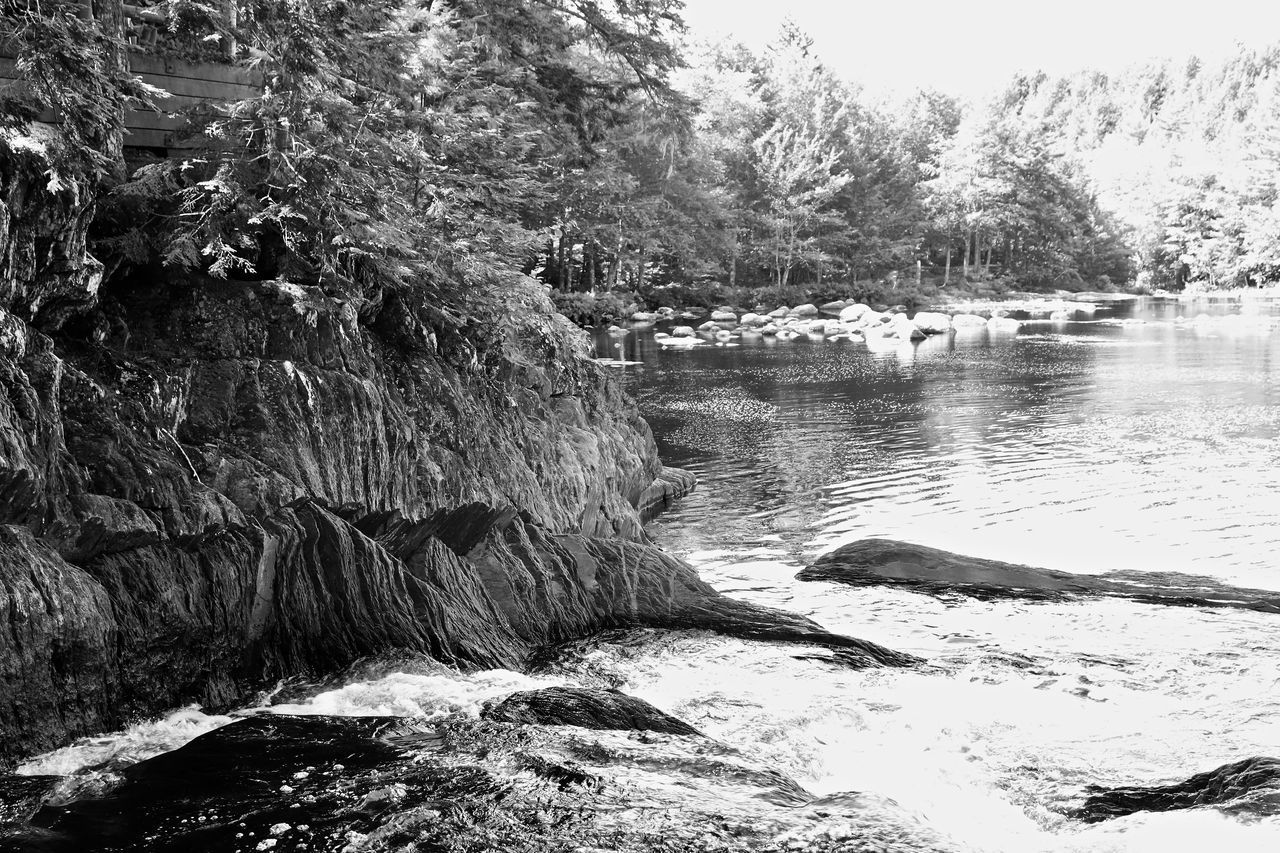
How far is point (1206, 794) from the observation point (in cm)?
551

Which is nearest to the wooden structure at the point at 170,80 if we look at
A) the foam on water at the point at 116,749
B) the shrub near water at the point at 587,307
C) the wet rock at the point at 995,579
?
the foam on water at the point at 116,749

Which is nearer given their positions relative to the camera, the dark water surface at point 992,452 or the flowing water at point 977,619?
the flowing water at point 977,619

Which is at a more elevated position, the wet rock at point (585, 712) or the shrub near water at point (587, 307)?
the shrub near water at point (587, 307)

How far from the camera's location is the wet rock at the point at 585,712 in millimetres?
6176

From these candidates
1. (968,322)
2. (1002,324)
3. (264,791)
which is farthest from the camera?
(968,322)

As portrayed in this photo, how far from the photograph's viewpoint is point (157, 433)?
23.9 feet

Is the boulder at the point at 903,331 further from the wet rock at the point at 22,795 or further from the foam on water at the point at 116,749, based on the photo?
the wet rock at the point at 22,795

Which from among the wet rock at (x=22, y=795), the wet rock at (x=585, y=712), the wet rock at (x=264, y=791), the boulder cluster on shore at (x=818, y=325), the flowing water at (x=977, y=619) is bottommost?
the flowing water at (x=977, y=619)

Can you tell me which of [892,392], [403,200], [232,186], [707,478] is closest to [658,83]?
[892,392]

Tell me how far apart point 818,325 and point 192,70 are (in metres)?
35.2

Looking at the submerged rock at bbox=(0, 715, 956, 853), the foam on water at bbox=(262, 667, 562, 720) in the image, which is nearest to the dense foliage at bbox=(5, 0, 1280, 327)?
the foam on water at bbox=(262, 667, 562, 720)

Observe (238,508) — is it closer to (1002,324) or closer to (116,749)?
(116,749)

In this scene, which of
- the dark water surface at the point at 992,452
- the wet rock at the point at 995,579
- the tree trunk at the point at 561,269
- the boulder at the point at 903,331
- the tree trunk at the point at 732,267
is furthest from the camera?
the tree trunk at the point at 732,267

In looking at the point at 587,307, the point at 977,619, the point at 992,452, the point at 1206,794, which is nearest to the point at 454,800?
the point at 1206,794
